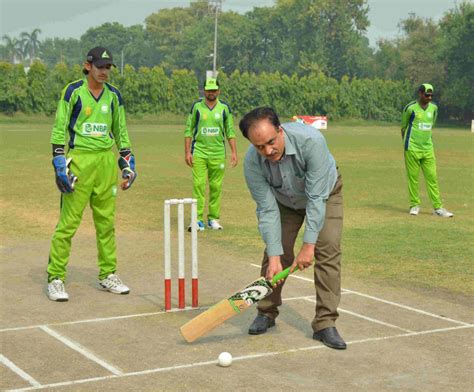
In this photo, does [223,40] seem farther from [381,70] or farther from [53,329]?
[53,329]

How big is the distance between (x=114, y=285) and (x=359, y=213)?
Answer: 7681mm

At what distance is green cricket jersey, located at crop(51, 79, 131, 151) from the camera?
8742 mm

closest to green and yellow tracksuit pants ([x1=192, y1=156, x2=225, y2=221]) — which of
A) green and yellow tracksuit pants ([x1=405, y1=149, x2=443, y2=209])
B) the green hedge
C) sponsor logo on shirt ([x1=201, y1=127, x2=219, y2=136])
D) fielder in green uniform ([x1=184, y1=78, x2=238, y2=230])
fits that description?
fielder in green uniform ([x1=184, y1=78, x2=238, y2=230])

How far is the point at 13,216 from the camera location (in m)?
14.7

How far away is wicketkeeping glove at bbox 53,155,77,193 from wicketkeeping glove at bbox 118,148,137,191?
2.24ft

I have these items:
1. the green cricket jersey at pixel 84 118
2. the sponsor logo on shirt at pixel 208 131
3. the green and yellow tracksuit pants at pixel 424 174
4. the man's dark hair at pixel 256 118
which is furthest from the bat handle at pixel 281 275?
the green and yellow tracksuit pants at pixel 424 174

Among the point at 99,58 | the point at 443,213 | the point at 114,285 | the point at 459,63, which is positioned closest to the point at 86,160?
the point at 99,58

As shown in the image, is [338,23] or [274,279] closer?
[274,279]

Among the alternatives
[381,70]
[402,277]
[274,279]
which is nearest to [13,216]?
[402,277]

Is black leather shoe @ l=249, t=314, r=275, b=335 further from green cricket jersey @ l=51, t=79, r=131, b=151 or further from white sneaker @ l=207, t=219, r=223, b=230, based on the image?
white sneaker @ l=207, t=219, r=223, b=230

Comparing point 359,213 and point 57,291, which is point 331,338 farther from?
point 359,213

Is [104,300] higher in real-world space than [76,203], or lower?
lower

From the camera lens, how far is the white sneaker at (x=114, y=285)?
29.5 feet

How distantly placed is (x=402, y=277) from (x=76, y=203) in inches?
150
